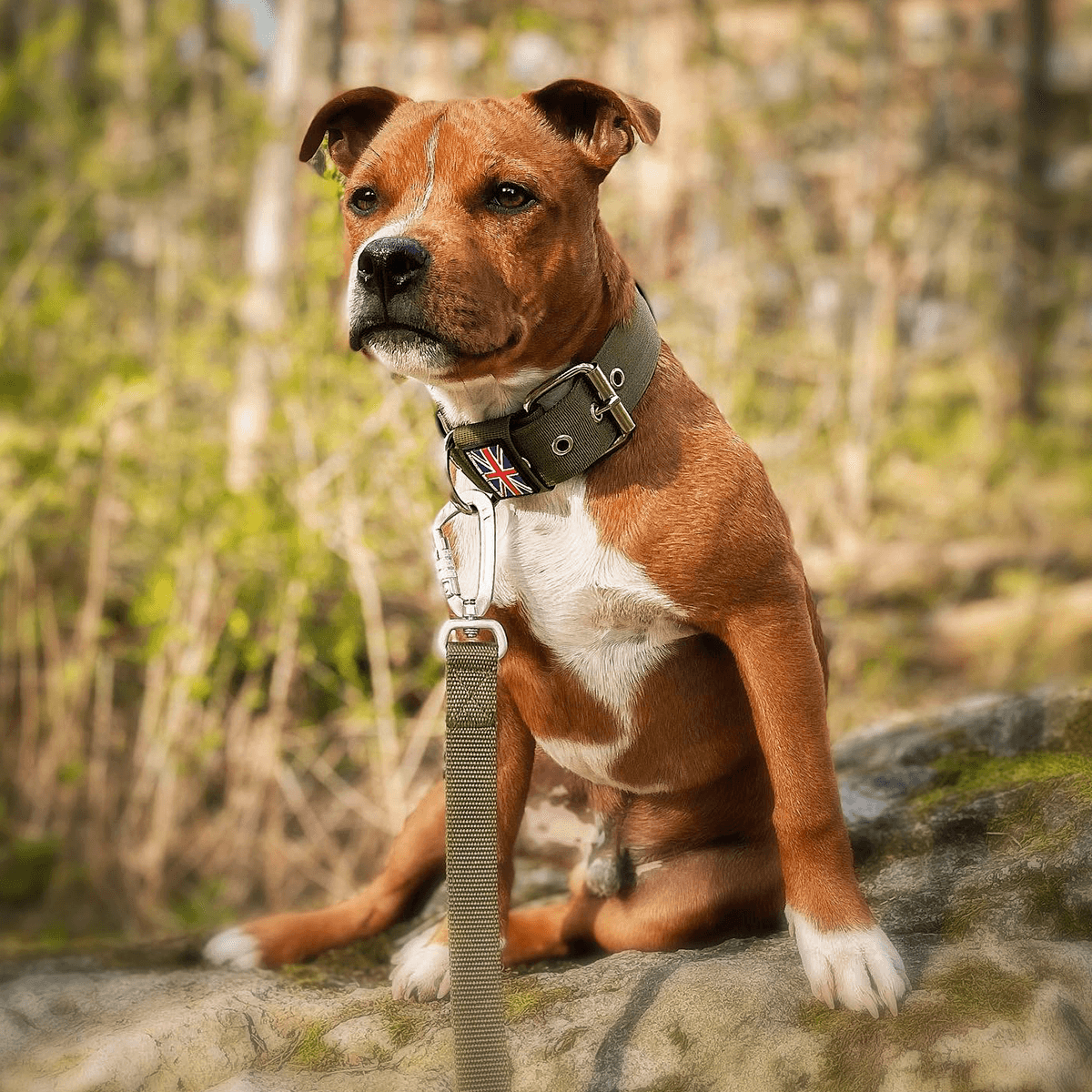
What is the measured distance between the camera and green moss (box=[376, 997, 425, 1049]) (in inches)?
76.8

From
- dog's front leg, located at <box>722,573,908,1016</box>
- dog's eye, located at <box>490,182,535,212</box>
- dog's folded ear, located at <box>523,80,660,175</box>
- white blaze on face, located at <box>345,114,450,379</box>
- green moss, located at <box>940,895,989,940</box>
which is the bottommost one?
green moss, located at <box>940,895,989,940</box>

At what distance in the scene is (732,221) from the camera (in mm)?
7203

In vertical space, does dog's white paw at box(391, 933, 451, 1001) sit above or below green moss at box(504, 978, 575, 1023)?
below

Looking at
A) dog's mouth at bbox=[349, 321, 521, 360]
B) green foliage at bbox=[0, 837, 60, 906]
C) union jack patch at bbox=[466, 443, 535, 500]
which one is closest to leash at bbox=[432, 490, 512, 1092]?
union jack patch at bbox=[466, 443, 535, 500]

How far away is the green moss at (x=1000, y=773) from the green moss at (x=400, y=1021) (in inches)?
51.3

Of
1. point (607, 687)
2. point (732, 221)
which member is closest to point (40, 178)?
point (732, 221)

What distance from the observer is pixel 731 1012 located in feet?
5.86

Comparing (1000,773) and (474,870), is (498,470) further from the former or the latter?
(1000,773)

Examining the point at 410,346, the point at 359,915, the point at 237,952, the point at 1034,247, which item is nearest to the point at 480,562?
the point at 410,346

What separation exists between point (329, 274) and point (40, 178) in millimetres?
2875

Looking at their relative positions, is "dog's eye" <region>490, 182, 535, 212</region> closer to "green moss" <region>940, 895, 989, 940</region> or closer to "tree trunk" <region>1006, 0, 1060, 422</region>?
"green moss" <region>940, 895, 989, 940</region>

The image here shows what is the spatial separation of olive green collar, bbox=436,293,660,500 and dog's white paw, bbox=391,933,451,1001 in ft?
3.25

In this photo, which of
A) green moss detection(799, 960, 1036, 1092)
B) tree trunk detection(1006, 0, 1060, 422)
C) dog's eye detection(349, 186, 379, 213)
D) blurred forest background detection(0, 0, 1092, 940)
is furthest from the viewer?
tree trunk detection(1006, 0, 1060, 422)

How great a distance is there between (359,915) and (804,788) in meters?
1.22
